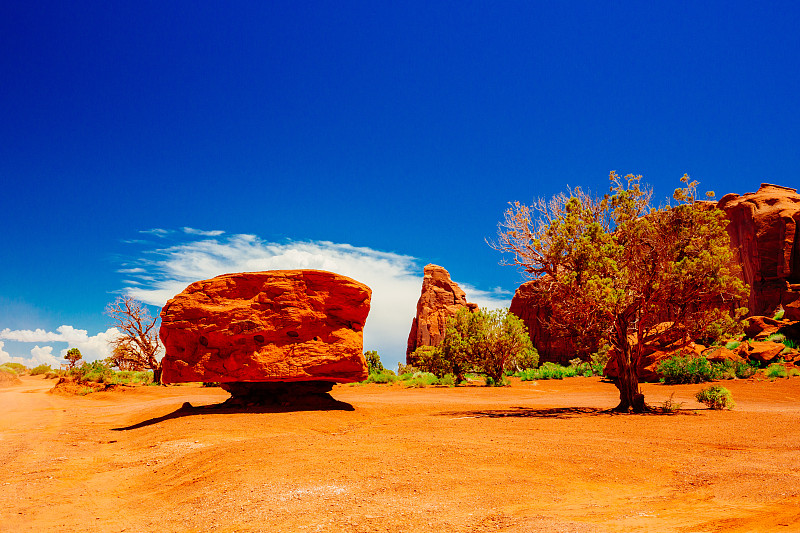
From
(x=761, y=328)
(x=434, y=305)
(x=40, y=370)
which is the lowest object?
(x=40, y=370)

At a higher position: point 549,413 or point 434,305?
point 434,305

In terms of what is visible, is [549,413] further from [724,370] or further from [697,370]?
[724,370]

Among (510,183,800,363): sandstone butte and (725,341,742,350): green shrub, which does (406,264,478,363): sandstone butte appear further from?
(725,341,742,350): green shrub

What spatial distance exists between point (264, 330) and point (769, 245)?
127ft

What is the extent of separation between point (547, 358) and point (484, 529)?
→ 200 ft

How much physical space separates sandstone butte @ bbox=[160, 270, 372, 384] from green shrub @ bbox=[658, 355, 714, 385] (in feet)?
52.7

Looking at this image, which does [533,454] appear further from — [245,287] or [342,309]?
[245,287]

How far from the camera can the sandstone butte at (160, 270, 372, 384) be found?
44.1ft

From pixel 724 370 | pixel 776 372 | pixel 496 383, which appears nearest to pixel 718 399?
pixel 776 372

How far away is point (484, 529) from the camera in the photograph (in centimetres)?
426

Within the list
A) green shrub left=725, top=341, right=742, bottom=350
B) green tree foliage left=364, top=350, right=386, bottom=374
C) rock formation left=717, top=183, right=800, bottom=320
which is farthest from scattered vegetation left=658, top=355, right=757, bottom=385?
green tree foliage left=364, top=350, right=386, bottom=374

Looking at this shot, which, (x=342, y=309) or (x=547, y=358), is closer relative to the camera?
(x=342, y=309)

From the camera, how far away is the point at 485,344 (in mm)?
28500

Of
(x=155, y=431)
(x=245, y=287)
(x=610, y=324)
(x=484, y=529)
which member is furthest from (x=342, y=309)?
(x=484, y=529)
